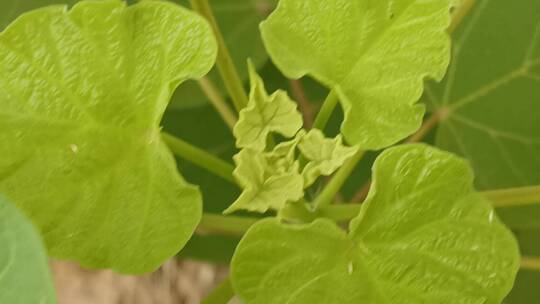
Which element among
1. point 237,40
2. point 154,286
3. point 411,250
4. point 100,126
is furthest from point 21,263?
point 154,286

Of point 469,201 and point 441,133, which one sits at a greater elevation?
point 469,201

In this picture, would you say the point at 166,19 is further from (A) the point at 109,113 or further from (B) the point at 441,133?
(B) the point at 441,133

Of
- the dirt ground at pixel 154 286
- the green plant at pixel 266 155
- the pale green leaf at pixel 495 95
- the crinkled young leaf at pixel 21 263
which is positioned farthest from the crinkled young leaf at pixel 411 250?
the dirt ground at pixel 154 286

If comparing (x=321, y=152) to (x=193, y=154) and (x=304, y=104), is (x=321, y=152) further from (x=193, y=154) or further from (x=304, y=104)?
(x=304, y=104)

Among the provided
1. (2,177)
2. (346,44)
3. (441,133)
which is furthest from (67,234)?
(441,133)

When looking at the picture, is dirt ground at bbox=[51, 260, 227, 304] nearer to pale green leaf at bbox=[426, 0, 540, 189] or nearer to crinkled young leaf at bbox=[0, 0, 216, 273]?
pale green leaf at bbox=[426, 0, 540, 189]

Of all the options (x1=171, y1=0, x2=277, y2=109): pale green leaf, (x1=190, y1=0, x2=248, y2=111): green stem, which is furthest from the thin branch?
(x1=190, y1=0, x2=248, y2=111): green stem
